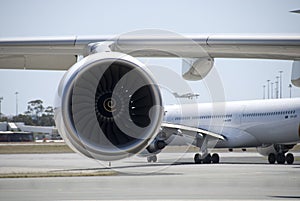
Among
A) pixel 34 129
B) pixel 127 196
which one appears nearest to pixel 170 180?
pixel 127 196

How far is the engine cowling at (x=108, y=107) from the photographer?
10.5 m

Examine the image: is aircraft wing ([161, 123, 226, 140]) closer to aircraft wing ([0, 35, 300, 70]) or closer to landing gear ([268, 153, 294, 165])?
landing gear ([268, 153, 294, 165])

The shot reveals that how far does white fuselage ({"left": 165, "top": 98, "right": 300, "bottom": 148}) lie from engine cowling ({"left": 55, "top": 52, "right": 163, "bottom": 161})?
776 inches

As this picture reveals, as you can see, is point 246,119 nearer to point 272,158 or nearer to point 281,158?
point 272,158

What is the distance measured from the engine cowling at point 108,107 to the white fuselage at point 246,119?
19714 mm

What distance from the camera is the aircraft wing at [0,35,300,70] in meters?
11.2

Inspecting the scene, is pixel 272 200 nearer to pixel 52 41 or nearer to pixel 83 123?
pixel 83 123

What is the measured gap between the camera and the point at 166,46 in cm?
1162

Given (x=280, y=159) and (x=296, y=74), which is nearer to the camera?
(x=296, y=74)

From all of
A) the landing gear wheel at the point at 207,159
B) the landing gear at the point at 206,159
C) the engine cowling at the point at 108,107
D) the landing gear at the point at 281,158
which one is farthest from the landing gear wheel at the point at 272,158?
the engine cowling at the point at 108,107

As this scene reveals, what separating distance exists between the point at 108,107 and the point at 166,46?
1.30m

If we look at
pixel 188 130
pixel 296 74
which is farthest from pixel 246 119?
pixel 296 74

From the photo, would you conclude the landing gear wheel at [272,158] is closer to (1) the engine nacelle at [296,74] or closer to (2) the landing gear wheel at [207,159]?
(2) the landing gear wheel at [207,159]

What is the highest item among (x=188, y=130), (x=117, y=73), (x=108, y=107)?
(x=117, y=73)
